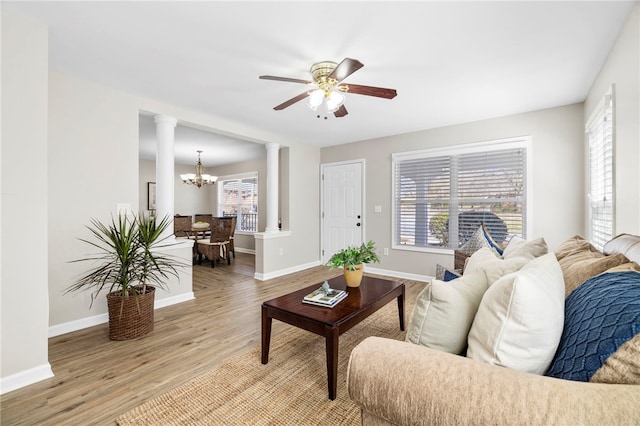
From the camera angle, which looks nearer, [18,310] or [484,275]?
[484,275]

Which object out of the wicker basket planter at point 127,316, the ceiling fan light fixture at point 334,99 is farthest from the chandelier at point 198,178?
the ceiling fan light fixture at point 334,99

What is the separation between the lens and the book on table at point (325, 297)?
2.00 m

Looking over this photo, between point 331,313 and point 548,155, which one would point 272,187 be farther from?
point 548,155

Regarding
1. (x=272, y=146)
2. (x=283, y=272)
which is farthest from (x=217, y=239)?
(x=272, y=146)

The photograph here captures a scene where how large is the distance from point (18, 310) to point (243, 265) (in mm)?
3877

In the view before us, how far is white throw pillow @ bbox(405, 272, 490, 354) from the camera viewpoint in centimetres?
104

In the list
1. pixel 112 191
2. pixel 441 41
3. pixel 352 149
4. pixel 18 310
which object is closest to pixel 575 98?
pixel 441 41

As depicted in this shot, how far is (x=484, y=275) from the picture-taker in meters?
1.28

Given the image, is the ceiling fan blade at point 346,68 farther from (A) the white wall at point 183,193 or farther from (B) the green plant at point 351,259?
(A) the white wall at point 183,193

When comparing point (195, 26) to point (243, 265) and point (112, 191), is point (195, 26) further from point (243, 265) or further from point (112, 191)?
point (243, 265)

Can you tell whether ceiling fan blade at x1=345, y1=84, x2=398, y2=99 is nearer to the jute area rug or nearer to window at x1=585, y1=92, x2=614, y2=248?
window at x1=585, y1=92, x2=614, y2=248

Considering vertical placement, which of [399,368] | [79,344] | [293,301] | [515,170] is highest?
[515,170]

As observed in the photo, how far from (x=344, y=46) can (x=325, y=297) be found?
6.26 feet

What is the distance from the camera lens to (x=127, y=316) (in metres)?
2.42
